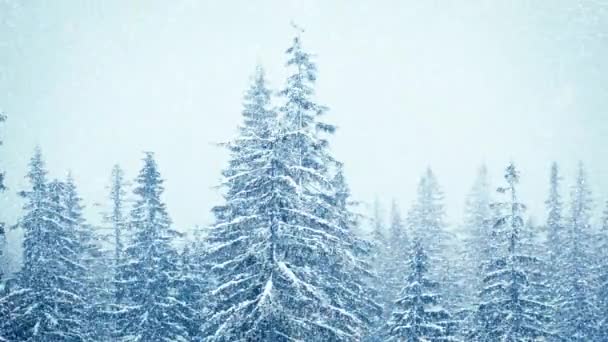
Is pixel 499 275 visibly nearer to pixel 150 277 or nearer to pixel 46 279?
pixel 150 277

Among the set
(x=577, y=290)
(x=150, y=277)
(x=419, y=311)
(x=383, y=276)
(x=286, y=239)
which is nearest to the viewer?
(x=286, y=239)

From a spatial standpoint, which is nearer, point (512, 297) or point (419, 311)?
point (419, 311)

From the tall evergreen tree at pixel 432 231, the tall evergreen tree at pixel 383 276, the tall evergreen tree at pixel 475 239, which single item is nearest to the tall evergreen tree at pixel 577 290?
the tall evergreen tree at pixel 475 239

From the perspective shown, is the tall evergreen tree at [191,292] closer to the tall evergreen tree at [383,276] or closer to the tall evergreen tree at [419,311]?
the tall evergreen tree at [419,311]

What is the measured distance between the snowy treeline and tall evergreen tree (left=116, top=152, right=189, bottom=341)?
0.23 feet

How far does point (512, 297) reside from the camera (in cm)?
2386

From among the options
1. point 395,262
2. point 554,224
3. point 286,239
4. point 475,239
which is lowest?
point 395,262

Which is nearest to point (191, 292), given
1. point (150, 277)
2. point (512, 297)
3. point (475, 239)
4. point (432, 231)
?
point (150, 277)

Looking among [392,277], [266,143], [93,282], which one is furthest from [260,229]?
[392,277]

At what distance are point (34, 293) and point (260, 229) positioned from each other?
13877 millimetres

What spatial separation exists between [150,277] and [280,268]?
11.4 metres

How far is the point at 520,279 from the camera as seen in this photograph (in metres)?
24.1

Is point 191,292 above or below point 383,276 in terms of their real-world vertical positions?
above

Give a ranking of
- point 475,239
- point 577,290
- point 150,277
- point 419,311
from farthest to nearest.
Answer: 1. point 475,239
2. point 577,290
3. point 150,277
4. point 419,311
